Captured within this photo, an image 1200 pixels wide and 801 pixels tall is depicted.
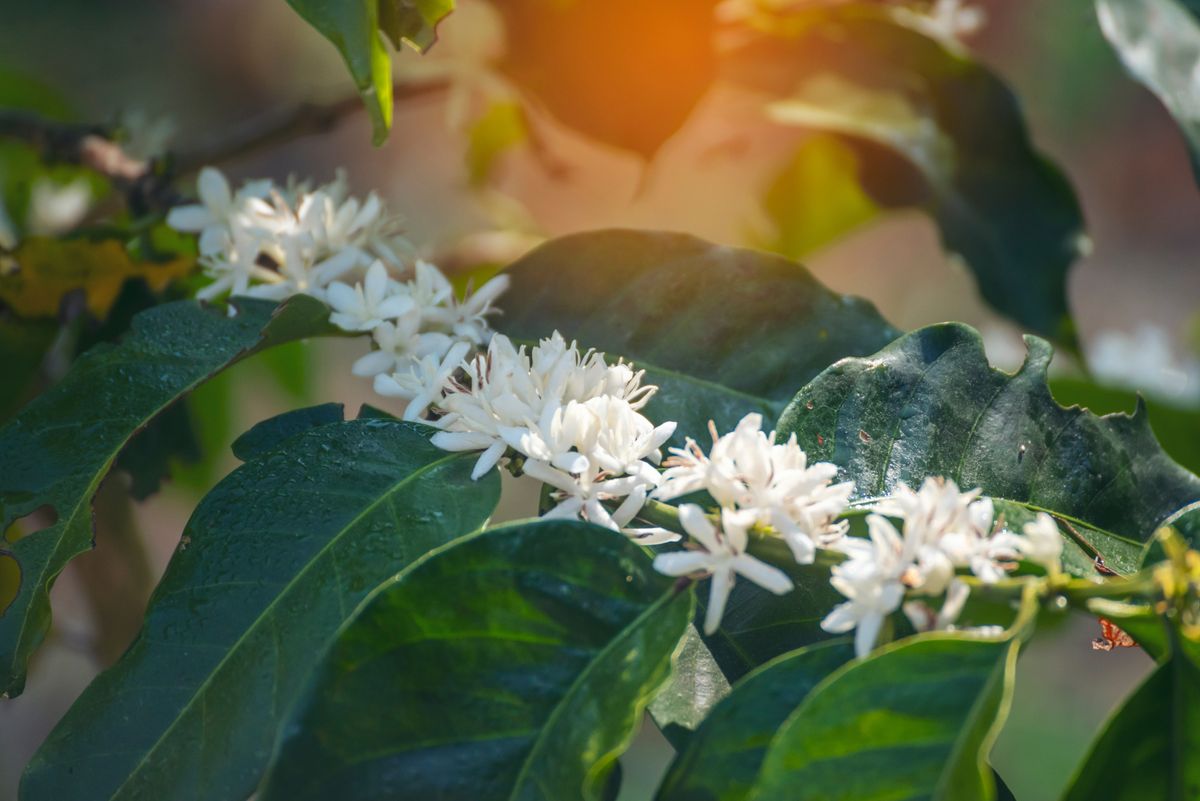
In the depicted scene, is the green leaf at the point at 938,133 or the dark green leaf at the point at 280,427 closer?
the dark green leaf at the point at 280,427

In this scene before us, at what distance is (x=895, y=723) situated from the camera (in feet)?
1.23

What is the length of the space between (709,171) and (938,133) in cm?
198

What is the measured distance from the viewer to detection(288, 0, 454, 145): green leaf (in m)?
0.54

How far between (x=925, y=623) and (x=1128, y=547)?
199mm

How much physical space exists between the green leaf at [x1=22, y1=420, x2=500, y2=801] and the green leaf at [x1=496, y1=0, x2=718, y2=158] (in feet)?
1.74

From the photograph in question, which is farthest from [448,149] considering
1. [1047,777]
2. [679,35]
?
[679,35]

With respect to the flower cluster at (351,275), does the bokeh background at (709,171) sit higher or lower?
lower

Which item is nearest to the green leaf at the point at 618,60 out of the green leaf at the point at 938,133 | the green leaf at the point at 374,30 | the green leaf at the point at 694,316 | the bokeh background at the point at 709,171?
the green leaf at the point at 938,133

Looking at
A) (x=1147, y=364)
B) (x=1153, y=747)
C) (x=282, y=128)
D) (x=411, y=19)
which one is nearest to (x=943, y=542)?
(x=1153, y=747)

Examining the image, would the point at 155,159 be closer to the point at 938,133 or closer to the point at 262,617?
the point at 262,617

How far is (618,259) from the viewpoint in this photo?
0.71m

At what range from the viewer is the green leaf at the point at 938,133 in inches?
37.4

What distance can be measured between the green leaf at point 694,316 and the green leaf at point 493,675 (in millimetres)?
181

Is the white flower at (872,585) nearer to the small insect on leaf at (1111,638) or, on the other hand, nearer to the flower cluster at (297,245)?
the small insect on leaf at (1111,638)
